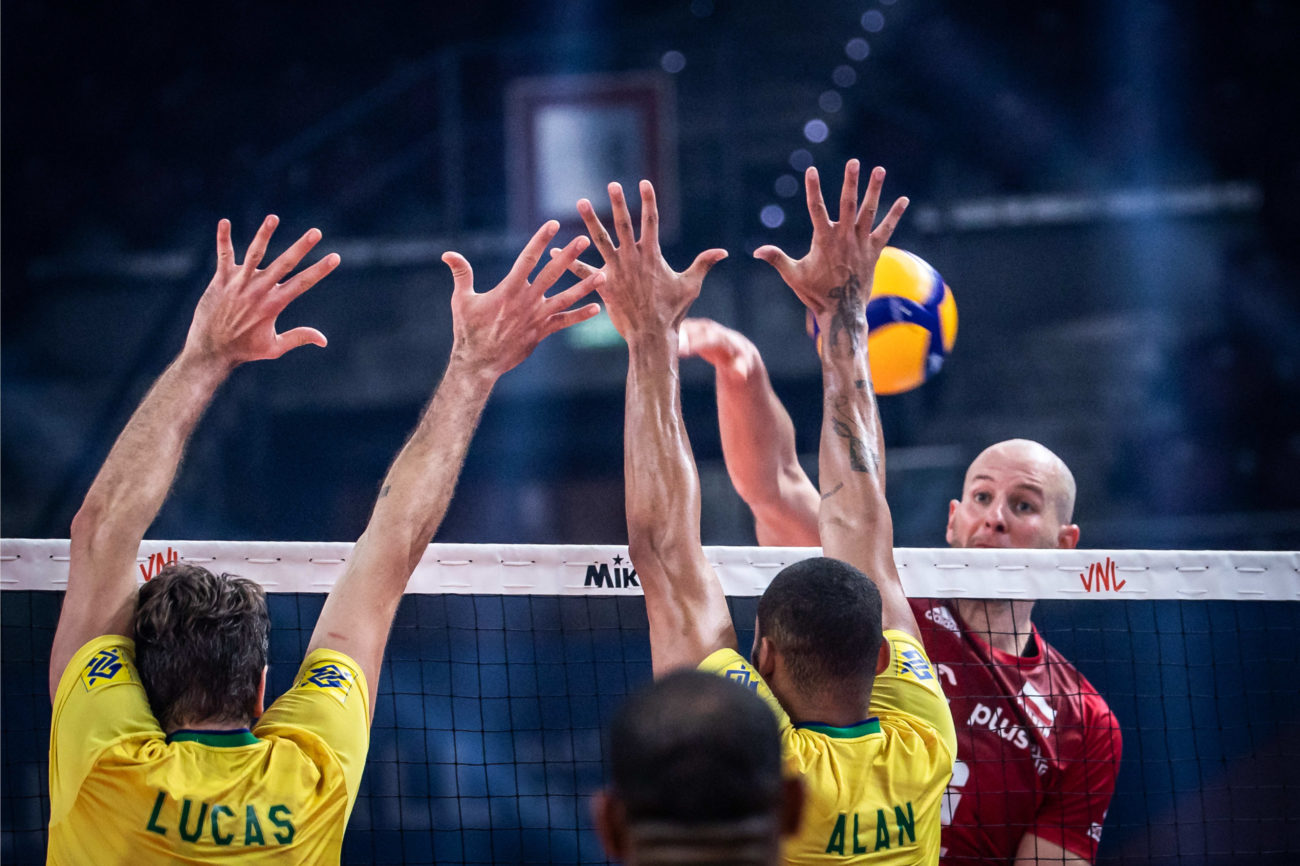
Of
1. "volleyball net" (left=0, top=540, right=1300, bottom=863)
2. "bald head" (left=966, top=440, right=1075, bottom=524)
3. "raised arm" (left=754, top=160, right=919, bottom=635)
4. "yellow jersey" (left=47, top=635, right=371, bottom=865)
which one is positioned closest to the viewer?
"yellow jersey" (left=47, top=635, right=371, bottom=865)

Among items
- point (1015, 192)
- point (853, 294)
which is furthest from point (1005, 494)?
point (1015, 192)

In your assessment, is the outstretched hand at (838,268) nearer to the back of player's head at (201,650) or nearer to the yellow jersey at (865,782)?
the yellow jersey at (865,782)

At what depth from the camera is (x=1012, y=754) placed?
4.19m

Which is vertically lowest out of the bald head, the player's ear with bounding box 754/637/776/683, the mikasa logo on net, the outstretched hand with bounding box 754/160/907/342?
the player's ear with bounding box 754/637/776/683

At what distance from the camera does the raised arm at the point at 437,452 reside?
9.93ft

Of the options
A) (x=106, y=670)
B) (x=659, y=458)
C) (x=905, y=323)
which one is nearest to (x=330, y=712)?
(x=106, y=670)

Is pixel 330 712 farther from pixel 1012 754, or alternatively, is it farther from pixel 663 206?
pixel 663 206

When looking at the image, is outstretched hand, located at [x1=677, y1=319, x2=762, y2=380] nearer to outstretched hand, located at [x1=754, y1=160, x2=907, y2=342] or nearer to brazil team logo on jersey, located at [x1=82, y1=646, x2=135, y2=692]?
outstretched hand, located at [x1=754, y1=160, x2=907, y2=342]

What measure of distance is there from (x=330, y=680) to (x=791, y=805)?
1511 millimetres

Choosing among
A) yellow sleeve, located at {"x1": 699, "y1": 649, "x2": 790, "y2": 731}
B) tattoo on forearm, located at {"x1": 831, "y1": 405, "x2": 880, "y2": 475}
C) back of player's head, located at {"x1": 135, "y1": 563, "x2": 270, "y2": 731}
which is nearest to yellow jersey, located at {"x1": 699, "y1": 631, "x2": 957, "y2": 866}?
yellow sleeve, located at {"x1": 699, "y1": 649, "x2": 790, "y2": 731}

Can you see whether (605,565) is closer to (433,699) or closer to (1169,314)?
(433,699)

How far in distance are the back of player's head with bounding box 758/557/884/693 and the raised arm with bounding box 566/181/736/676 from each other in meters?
0.26

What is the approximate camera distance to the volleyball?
14.9ft

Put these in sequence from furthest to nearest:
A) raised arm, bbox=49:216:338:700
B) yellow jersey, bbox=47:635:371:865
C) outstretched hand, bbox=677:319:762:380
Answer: outstretched hand, bbox=677:319:762:380, raised arm, bbox=49:216:338:700, yellow jersey, bbox=47:635:371:865
